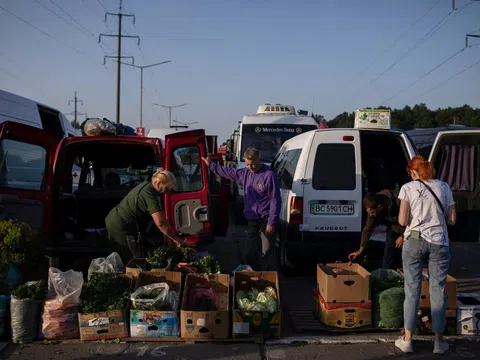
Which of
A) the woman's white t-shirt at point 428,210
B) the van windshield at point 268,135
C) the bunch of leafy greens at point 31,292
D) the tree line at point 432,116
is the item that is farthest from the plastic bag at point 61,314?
the tree line at point 432,116

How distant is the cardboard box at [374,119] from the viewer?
24.9ft

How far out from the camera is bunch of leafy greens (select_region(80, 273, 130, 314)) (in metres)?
5.33

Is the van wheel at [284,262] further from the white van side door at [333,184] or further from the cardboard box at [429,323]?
the cardboard box at [429,323]

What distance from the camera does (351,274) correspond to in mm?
6078

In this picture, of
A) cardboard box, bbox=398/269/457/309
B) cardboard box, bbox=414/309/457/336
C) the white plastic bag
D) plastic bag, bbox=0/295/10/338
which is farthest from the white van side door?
plastic bag, bbox=0/295/10/338

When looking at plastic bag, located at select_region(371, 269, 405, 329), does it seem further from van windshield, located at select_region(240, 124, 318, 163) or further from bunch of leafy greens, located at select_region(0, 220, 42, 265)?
van windshield, located at select_region(240, 124, 318, 163)

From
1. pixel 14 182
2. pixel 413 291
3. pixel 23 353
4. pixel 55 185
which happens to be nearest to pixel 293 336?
pixel 413 291

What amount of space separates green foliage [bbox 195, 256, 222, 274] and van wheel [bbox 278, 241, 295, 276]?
1.58 metres

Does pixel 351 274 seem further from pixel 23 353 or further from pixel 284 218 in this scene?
pixel 23 353

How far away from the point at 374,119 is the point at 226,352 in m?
4.17

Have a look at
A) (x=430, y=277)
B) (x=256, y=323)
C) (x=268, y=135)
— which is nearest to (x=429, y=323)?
(x=430, y=277)

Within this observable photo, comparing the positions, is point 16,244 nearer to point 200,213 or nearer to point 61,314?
point 61,314

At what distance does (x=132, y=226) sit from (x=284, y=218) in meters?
2.38

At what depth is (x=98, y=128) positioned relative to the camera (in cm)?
713
